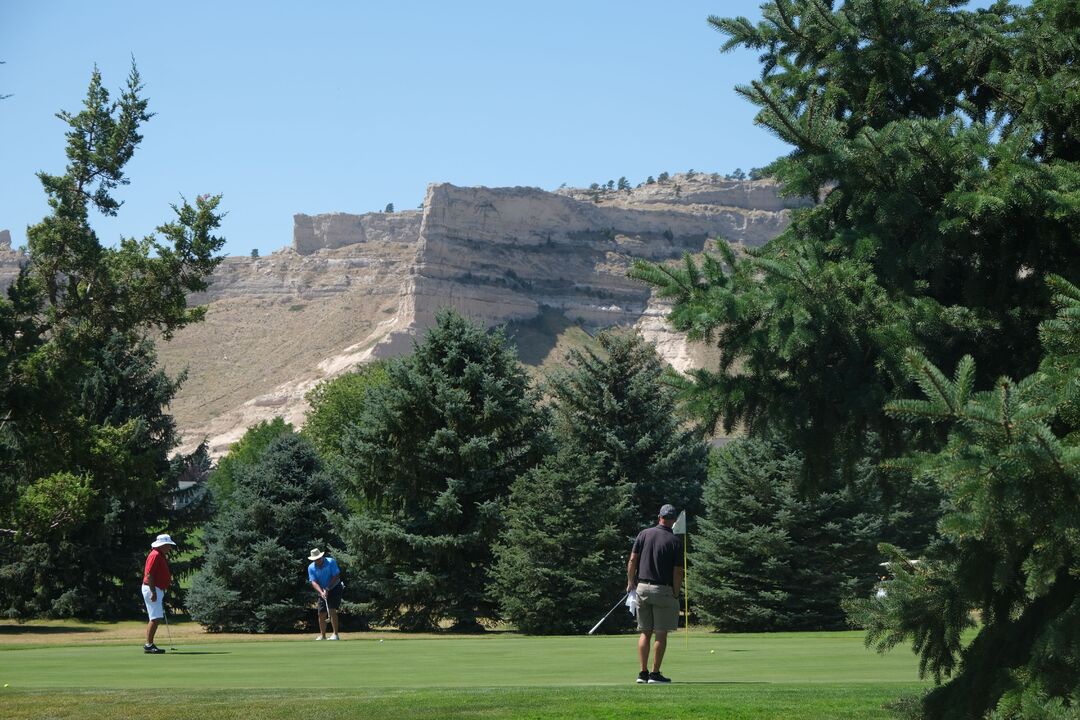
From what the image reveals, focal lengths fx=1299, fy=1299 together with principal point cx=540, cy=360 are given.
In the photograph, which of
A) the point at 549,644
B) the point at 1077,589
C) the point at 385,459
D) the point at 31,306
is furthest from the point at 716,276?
the point at 385,459

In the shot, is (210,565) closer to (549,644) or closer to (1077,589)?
(549,644)

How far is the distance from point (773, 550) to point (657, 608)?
24.6m

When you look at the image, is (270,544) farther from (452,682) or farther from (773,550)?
(452,682)

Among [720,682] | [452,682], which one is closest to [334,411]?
[452,682]

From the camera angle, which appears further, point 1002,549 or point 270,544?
point 270,544

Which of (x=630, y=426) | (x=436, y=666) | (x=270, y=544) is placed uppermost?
(x=630, y=426)

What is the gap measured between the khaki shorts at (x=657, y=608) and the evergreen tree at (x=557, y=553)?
1947 cm

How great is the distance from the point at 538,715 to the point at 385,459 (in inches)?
1021

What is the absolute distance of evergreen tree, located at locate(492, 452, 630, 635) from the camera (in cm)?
3262

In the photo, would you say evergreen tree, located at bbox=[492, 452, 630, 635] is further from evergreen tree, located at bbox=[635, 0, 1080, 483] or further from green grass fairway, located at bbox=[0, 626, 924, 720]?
evergreen tree, located at bbox=[635, 0, 1080, 483]

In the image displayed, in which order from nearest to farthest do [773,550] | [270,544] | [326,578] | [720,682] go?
[720,682] < [326,578] < [270,544] < [773,550]

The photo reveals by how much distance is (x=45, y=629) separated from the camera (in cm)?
3638

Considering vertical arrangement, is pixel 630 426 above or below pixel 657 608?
above

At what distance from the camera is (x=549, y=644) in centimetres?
2264
